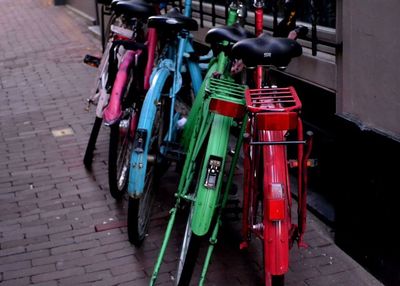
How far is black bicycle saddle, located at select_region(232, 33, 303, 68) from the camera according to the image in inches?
131

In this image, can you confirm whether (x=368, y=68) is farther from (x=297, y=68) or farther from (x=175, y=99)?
(x=175, y=99)

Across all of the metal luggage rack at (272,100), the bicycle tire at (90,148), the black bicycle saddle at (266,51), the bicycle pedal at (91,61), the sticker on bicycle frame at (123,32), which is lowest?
the bicycle tire at (90,148)

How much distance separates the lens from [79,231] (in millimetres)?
4672

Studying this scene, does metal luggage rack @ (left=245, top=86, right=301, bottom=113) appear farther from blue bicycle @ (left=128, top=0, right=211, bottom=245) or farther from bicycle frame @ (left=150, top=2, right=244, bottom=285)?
blue bicycle @ (left=128, top=0, right=211, bottom=245)

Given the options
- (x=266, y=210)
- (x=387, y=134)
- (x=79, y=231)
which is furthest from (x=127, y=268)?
(x=387, y=134)

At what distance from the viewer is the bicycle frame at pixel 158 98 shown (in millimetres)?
4051

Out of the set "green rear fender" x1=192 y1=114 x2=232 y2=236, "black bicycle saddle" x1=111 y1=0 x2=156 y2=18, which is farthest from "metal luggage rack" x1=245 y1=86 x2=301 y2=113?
"black bicycle saddle" x1=111 y1=0 x2=156 y2=18

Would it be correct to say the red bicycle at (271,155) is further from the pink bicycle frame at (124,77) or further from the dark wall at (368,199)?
the pink bicycle frame at (124,77)

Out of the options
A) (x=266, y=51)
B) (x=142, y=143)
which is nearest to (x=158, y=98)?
(x=142, y=143)

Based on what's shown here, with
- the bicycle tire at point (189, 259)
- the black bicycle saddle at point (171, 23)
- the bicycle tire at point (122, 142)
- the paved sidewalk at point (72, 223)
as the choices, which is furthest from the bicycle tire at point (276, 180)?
the bicycle tire at point (122, 142)

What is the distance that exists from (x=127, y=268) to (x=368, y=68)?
6.24 ft

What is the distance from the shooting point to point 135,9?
5027 millimetres

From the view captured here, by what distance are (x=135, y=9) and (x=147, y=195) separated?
4.93 feet

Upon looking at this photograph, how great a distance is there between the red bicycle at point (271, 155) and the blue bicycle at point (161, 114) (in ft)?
2.88
